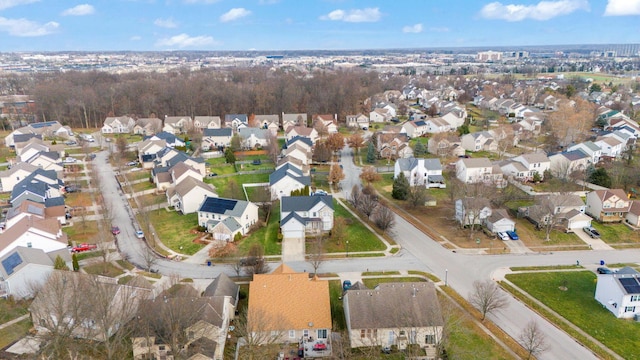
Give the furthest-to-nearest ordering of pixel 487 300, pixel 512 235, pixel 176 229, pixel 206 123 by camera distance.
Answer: pixel 206 123 → pixel 176 229 → pixel 512 235 → pixel 487 300

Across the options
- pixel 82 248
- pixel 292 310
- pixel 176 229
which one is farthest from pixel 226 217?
pixel 292 310

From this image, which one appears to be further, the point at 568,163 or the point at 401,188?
the point at 568,163

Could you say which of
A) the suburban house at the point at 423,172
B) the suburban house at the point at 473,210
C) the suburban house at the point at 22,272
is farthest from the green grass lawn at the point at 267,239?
the suburban house at the point at 423,172

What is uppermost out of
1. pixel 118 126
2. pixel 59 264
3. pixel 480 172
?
pixel 118 126

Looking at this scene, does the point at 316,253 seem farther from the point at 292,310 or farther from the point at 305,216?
the point at 292,310

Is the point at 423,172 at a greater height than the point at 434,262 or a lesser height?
greater

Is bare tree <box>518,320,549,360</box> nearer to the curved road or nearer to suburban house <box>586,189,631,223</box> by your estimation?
the curved road

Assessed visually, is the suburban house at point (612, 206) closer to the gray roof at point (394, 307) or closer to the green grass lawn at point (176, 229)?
the gray roof at point (394, 307)
